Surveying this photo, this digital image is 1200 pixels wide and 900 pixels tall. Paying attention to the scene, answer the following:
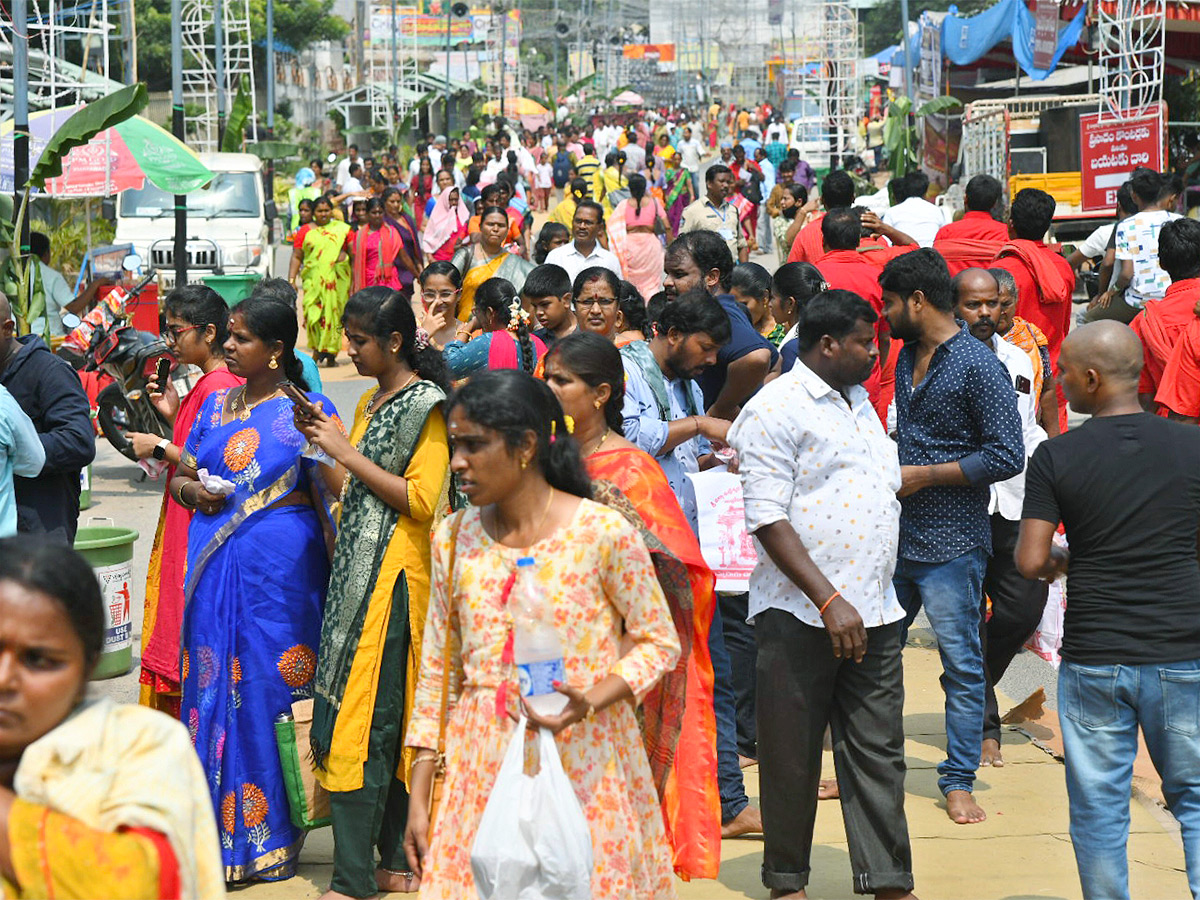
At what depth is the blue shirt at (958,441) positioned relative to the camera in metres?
4.98

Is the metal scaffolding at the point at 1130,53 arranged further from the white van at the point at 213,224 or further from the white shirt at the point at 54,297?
the white shirt at the point at 54,297

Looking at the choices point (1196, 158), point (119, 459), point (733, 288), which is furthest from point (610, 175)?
point (733, 288)

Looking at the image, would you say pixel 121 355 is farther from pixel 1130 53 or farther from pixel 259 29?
pixel 259 29

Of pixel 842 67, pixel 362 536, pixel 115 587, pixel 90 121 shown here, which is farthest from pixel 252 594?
pixel 842 67

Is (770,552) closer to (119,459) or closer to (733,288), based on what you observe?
(733,288)

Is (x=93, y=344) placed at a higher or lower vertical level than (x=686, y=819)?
higher

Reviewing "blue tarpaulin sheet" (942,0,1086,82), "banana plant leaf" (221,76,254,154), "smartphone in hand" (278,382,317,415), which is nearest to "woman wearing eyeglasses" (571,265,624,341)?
"smartphone in hand" (278,382,317,415)

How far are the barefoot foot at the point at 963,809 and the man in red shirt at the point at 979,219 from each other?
4089 mm

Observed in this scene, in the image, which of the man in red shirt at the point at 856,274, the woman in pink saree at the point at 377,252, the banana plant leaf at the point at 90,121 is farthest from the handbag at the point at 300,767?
the woman in pink saree at the point at 377,252

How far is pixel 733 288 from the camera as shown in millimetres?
6934

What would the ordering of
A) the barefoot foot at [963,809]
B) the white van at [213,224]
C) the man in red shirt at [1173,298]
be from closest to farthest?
the barefoot foot at [963,809] < the man in red shirt at [1173,298] < the white van at [213,224]

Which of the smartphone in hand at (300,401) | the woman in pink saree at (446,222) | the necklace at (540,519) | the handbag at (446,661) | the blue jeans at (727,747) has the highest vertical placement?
the woman in pink saree at (446,222)

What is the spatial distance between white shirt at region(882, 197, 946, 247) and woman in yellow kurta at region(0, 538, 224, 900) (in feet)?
Answer: 28.7

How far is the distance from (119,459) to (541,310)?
7.98 meters
